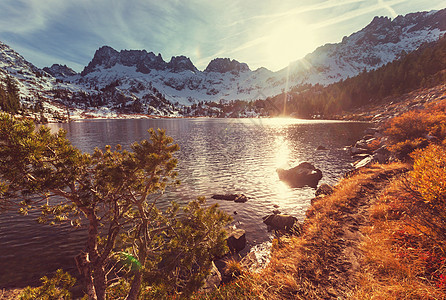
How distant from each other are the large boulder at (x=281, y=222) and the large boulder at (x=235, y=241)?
13.2ft

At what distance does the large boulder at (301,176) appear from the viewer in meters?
29.9

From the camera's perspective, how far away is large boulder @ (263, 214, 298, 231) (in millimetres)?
18000

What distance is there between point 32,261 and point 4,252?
3.09m

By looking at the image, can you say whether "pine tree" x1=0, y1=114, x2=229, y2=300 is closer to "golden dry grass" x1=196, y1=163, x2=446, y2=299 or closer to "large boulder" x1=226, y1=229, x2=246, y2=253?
"golden dry grass" x1=196, y1=163, x2=446, y2=299

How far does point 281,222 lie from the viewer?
18406mm

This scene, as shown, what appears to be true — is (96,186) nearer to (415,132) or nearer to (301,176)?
(301,176)

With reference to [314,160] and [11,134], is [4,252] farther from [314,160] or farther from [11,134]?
[314,160]

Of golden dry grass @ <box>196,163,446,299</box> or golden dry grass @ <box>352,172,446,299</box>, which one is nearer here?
golden dry grass @ <box>352,172,446,299</box>

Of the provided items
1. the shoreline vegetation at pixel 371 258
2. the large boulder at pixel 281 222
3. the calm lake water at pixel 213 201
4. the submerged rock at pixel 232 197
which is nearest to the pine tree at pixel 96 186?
the calm lake water at pixel 213 201

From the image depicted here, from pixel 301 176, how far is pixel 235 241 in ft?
63.6

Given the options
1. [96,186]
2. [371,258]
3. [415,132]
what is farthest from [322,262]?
[415,132]

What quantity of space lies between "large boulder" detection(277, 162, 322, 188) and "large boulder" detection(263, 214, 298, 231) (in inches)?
460

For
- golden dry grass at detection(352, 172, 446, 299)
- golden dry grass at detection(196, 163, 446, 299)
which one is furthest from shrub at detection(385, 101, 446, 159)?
golden dry grass at detection(352, 172, 446, 299)

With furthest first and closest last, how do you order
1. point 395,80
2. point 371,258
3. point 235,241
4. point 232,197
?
point 395,80 → point 232,197 → point 235,241 → point 371,258
